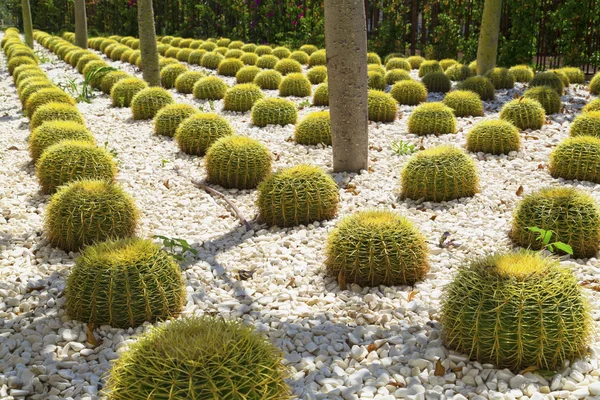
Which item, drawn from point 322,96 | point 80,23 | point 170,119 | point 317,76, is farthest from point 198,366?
point 80,23

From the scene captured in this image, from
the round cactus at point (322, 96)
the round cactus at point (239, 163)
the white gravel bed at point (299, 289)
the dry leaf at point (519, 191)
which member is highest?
the round cactus at point (322, 96)

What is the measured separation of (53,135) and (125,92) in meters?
3.58

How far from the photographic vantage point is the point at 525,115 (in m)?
7.57

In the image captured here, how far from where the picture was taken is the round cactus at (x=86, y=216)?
4516 millimetres

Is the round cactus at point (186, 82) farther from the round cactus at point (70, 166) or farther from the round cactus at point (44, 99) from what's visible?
the round cactus at point (70, 166)

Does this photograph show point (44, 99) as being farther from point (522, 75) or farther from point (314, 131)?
point (522, 75)

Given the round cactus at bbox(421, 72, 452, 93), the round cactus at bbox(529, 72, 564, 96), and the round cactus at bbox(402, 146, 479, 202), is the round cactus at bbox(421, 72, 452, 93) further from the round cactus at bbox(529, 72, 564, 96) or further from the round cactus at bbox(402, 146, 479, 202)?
the round cactus at bbox(402, 146, 479, 202)

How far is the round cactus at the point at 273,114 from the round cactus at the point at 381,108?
3.36 ft

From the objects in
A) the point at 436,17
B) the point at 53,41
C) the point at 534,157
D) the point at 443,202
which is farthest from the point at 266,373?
the point at 53,41

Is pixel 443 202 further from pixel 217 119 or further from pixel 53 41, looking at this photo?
pixel 53 41

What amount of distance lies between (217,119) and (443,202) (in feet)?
9.99

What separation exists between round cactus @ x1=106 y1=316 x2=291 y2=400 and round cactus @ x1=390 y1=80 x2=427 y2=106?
24.1 ft

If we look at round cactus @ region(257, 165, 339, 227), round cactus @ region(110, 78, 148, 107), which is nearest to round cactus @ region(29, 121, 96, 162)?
round cactus @ region(257, 165, 339, 227)

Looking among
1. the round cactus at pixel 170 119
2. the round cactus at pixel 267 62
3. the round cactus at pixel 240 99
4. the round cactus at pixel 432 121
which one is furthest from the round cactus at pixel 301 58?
the round cactus at pixel 432 121
